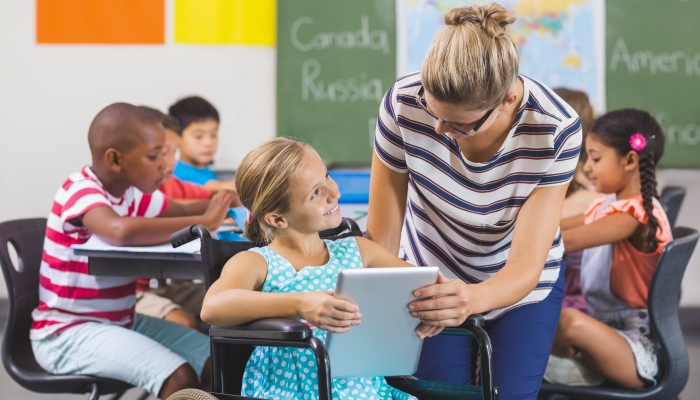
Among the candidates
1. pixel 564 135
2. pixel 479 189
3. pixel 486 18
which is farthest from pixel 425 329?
pixel 486 18

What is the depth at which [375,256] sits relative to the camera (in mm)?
1569

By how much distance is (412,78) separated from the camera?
1526 millimetres

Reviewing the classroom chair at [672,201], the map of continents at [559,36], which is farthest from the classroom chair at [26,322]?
the map of continents at [559,36]

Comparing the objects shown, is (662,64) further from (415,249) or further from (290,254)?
(290,254)

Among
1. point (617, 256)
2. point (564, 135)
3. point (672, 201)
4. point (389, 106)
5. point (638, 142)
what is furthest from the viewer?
point (672, 201)

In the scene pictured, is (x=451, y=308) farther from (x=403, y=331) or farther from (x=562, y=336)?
(x=562, y=336)

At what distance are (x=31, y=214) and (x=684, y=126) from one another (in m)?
3.37

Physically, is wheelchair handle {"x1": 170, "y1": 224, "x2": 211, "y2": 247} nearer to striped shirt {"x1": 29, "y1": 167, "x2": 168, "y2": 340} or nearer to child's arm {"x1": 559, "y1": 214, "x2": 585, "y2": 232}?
striped shirt {"x1": 29, "y1": 167, "x2": 168, "y2": 340}

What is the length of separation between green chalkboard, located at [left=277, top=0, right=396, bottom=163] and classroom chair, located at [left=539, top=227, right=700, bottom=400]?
7.56 feet

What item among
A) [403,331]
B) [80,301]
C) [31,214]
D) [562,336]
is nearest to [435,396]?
[403,331]

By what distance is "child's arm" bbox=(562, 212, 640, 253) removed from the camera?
2018 mm

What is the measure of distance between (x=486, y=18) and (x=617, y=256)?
104 centimetres

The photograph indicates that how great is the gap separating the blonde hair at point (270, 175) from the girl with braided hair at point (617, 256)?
0.79 m


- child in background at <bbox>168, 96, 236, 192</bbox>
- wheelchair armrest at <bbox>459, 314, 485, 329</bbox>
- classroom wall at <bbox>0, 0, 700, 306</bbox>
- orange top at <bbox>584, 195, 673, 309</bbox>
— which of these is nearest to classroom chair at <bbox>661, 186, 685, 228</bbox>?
orange top at <bbox>584, 195, 673, 309</bbox>
